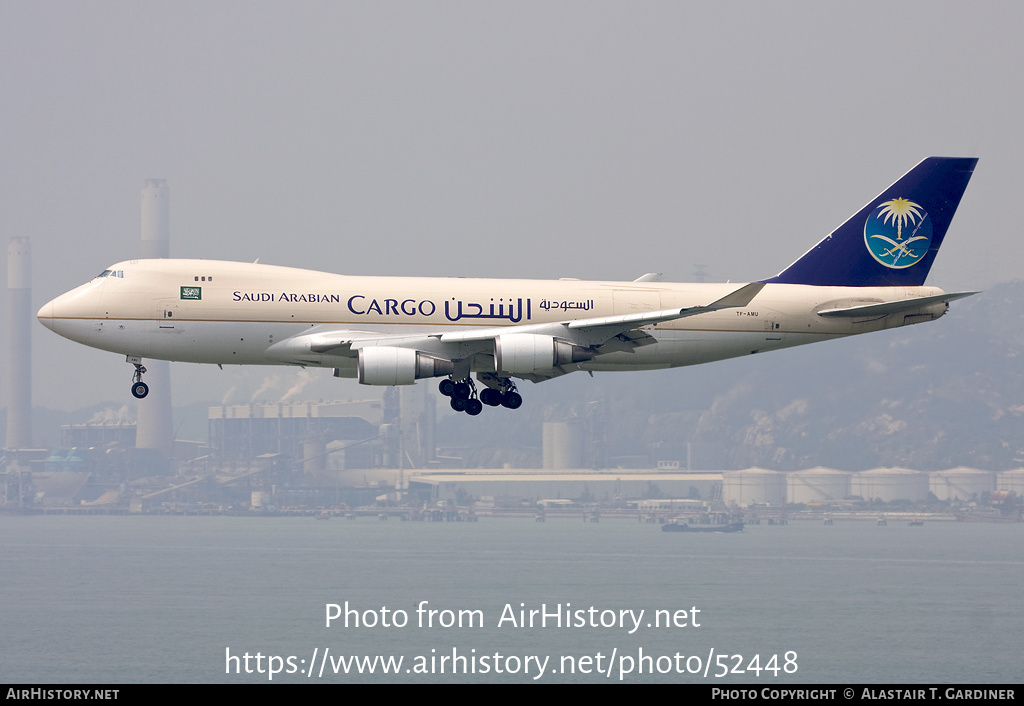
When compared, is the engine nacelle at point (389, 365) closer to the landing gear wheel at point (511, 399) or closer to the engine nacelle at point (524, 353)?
the engine nacelle at point (524, 353)

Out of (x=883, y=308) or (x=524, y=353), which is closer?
(x=524, y=353)

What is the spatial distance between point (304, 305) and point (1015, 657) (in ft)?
429

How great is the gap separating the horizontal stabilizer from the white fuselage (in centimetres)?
61

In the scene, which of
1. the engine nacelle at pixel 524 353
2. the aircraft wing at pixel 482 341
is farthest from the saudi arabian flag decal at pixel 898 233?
the engine nacelle at pixel 524 353

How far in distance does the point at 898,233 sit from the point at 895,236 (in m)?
0.21

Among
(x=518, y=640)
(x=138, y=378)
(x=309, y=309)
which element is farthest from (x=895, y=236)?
(x=518, y=640)

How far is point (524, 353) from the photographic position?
2028 inches

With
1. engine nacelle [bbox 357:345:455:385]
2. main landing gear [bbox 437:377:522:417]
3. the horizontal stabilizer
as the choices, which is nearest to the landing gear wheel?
main landing gear [bbox 437:377:522:417]

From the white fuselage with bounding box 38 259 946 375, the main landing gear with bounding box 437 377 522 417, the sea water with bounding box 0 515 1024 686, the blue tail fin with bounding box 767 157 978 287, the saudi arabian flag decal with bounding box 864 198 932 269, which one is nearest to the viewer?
the white fuselage with bounding box 38 259 946 375

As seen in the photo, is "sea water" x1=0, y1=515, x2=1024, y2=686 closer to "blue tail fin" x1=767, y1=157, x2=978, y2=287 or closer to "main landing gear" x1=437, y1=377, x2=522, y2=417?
"blue tail fin" x1=767, y1=157, x2=978, y2=287

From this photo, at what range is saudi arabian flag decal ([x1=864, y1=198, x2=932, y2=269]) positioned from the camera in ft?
200

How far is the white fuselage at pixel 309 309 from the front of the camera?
52.1 m

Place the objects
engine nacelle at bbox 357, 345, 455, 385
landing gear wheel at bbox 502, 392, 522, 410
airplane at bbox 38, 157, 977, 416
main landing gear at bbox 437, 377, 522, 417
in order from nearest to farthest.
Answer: engine nacelle at bbox 357, 345, 455, 385
airplane at bbox 38, 157, 977, 416
main landing gear at bbox 437, 377, 522, 417
landing gear wheel at bbox 502, 392, 522, 410

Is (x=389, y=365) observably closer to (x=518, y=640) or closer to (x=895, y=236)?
(x=895, y=236)
